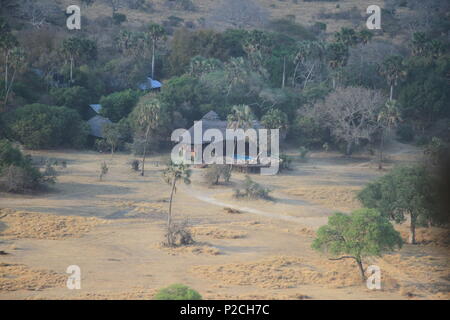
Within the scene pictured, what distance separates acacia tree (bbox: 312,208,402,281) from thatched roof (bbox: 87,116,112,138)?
95.3 ft

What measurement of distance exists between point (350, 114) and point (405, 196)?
2380 cm

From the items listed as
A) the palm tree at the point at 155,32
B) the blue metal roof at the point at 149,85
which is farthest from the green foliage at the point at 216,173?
the palm tree at the point at 155,32

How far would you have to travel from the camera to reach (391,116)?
183ft

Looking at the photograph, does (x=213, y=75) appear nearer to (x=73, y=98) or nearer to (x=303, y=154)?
(x=73, y=98)

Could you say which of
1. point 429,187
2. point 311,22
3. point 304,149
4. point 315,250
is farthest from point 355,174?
point 311,22

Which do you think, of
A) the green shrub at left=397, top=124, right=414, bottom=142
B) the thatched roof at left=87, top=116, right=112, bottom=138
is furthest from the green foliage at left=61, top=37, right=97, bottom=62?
the green shrub at left=397, top=124, right=414, bottom=142

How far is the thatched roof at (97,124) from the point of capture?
56.7m

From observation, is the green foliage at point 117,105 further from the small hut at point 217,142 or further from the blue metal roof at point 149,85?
the blue metal roof at point 149,85

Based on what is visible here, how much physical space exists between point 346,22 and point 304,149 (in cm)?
5733

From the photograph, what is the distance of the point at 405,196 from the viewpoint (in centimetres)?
3550

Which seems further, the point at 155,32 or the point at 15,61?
the point at 155,32

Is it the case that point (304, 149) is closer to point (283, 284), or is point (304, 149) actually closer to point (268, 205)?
point (268, 205)

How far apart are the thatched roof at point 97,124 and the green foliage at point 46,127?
4.02 feet

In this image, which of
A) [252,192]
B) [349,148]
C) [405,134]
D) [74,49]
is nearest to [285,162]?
[349,148]
